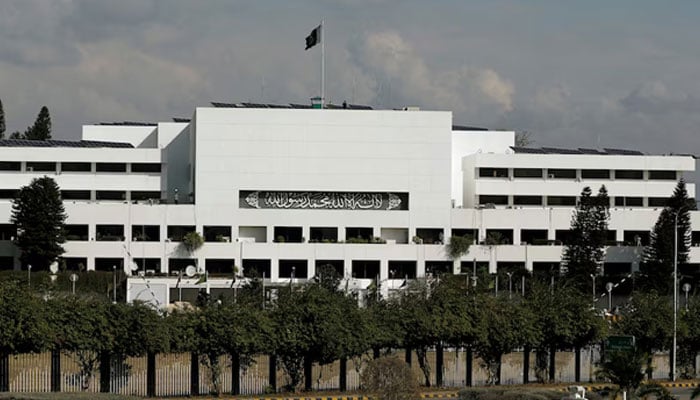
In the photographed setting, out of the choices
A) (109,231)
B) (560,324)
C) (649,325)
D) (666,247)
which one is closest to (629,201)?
(666,247)

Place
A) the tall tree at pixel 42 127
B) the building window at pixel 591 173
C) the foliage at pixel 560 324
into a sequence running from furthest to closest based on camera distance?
1. the tall tree at pixel 42 127
2. the building window at pixel 591 173
3. the foliage at pixel 560 324

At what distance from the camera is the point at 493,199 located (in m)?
102

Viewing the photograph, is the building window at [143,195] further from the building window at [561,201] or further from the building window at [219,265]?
the building window at [561,201]

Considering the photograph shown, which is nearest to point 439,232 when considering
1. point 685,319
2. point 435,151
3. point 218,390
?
point 435,151

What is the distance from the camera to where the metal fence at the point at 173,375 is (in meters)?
44.4

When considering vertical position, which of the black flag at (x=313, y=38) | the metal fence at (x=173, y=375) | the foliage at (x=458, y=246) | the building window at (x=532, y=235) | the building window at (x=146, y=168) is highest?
the black flag at (x=313, y=38)

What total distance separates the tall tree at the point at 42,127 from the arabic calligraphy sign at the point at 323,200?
34.1m

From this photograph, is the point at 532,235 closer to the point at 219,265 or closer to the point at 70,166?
the point at 219,265

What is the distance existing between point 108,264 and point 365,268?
19781mm

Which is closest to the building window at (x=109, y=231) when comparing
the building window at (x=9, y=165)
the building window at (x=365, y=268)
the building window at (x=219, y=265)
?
the building window at (x=219, y=265)

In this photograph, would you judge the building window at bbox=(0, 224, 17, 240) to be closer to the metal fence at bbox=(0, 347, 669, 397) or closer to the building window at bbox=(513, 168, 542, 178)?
the building window at bbox=(513, 168, 542, 178)

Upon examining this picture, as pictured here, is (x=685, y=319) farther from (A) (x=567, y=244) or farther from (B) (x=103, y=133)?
(B) (x=103, y=133)

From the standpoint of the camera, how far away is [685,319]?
55.7 metres

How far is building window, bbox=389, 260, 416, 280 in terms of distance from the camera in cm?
9769
